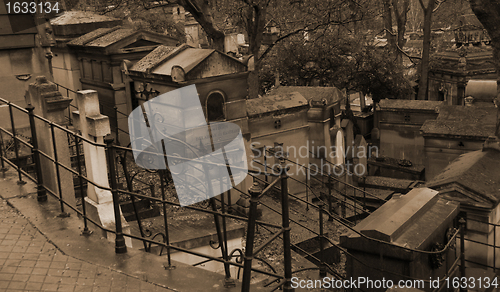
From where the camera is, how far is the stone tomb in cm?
555

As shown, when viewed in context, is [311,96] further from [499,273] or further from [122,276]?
[122,276]

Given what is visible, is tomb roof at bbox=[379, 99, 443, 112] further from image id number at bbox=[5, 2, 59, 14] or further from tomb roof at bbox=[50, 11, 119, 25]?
image id number at bbox=[5, 2, 59, 14]

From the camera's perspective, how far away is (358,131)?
21531 mm

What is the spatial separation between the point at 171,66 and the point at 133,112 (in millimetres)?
2383

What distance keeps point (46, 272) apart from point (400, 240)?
364 cm

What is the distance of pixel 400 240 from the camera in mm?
5566

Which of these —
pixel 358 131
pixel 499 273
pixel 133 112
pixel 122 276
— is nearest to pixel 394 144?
pixel 358 131

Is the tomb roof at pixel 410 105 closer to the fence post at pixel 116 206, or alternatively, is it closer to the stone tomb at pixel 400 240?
the stone tomb at pixel 400 240

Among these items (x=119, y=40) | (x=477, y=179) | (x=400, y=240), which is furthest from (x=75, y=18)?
(x=400, y=240)

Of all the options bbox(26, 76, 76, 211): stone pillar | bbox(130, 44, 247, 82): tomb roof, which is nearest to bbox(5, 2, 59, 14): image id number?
bbox(130, 44, 247, 82): tomb roof

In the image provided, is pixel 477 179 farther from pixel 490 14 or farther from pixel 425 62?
pixel 425 62

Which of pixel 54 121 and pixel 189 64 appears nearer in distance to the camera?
pixel 54 121

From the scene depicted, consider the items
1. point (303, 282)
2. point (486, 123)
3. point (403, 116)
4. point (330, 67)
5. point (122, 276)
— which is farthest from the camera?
point (330, 67)

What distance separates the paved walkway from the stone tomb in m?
2.69
